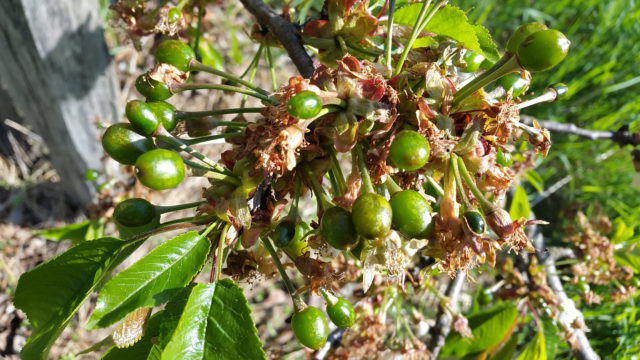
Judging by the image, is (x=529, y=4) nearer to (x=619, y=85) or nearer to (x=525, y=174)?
(x=619, y=85)

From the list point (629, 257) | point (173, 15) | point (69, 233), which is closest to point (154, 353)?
point (173, 15)

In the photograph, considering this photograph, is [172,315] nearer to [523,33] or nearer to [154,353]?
[154,353]

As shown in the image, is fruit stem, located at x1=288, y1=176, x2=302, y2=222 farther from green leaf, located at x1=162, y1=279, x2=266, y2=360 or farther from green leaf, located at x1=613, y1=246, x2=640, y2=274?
green leaf, located at x1=613, y1=246, x2=640, y2=274

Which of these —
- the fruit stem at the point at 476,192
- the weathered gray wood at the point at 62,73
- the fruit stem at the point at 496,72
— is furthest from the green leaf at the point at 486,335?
the weathered gray wood at the point at 62,73

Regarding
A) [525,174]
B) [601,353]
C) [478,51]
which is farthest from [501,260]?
[478,51]

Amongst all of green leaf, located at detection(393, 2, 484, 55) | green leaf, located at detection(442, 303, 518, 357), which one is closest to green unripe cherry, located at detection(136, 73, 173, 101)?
green leaf, located at detection(393, 2, 484, 55)
